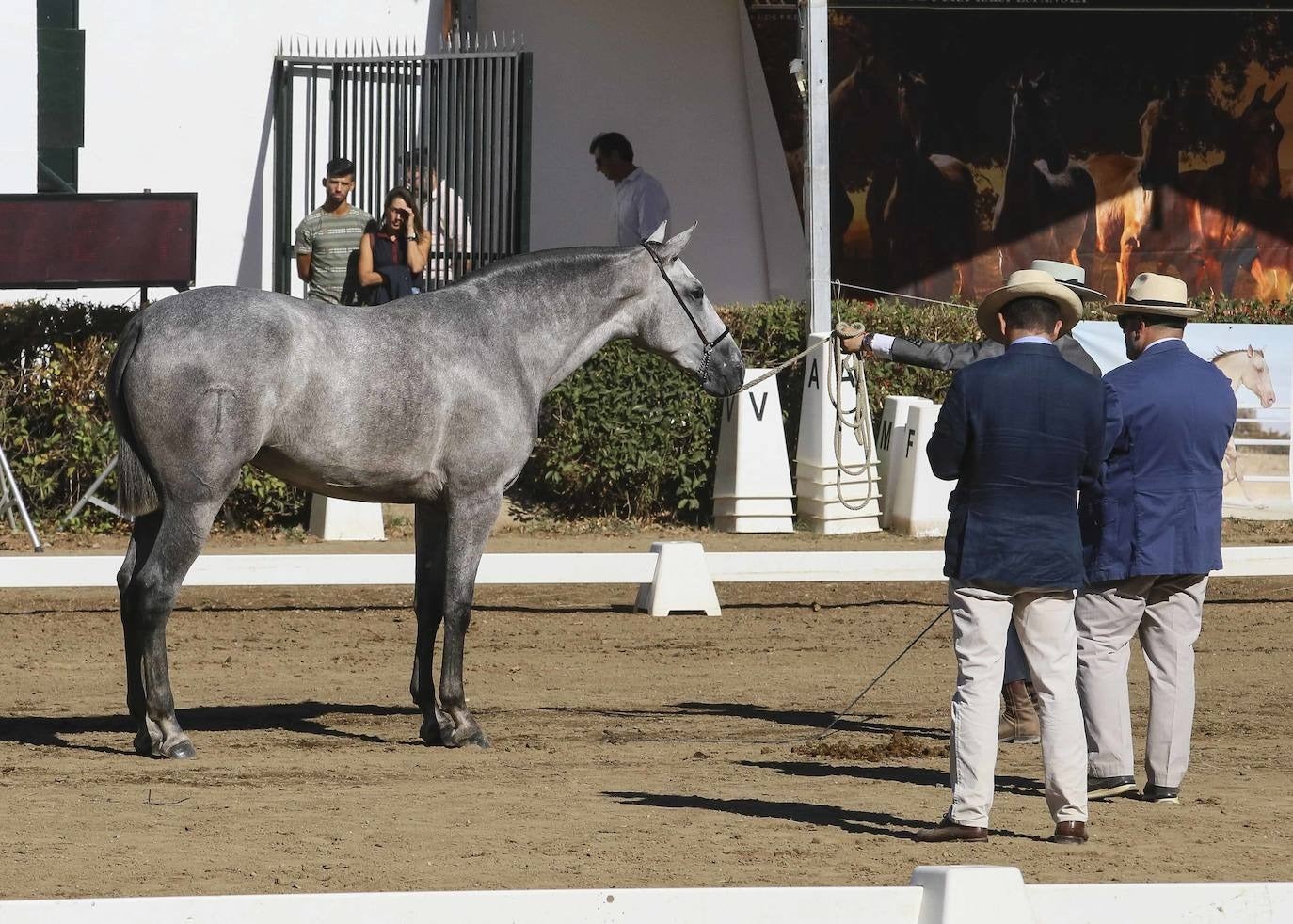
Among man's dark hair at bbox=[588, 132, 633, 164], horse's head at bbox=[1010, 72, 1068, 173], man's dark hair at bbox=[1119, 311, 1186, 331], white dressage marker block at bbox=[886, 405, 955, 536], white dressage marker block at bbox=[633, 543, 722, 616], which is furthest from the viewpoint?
horse's head at bbox=[1010, 72, 1068, 173]

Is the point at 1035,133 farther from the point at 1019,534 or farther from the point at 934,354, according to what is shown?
the point at 1019,534

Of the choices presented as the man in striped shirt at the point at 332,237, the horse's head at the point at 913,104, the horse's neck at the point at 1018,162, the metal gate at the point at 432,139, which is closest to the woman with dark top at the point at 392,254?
the man in striped shirt at the point at 332,237

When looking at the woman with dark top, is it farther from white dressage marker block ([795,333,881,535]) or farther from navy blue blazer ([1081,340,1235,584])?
navy blue blazer ([1081,340,1235,584])

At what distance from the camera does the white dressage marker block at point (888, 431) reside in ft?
46.6

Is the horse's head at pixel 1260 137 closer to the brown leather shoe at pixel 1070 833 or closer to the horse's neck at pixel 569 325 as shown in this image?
the horse's neck at pixel 569 325

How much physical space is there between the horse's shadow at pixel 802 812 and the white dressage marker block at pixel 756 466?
23.6ft

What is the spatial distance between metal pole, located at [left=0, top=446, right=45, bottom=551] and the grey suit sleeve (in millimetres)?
6800

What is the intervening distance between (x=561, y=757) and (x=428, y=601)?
970 millimetres

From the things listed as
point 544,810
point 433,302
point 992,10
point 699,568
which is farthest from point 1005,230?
point 544,810

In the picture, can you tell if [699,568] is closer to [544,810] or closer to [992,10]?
[544,810]

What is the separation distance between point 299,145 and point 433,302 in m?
8.95

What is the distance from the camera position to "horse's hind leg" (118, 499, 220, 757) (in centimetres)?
741

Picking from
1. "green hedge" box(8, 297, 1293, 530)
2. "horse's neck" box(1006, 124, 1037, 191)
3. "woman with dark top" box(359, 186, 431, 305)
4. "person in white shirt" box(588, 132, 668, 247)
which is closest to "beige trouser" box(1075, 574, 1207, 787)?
"green hedge" box(8, 297, 1293, 530)

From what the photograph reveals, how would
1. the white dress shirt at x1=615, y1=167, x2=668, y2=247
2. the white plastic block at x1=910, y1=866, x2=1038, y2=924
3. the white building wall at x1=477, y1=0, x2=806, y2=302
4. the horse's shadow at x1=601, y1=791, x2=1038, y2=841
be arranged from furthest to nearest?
the white building wall at x1=477, y1=0, x2=806, y2=302, the white dress shirt at x1=615, y1=167, x2=668, y2=247, the horse's shadow at x1=601, y1=791, x2=1038, y2=841, the white plastic block at x1=910, y1=866, x2=1038, y2=924
